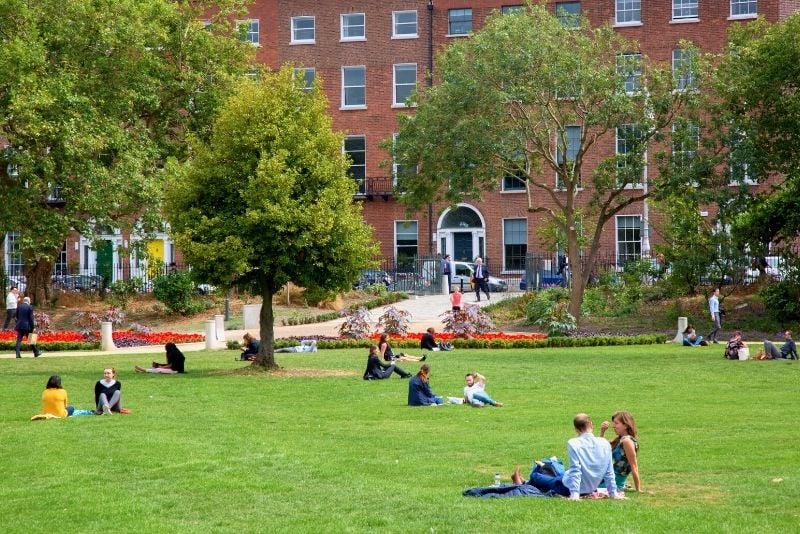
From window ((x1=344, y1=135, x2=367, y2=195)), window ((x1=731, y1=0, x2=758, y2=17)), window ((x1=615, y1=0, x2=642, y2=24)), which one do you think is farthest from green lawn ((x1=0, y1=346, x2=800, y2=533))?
window ((x1=344, y1=135, x2=367, y2=195))

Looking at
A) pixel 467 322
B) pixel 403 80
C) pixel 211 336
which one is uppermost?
pixel 403 80

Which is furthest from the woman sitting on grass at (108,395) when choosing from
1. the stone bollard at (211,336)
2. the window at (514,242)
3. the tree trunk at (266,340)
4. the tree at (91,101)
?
the window at (514,242)

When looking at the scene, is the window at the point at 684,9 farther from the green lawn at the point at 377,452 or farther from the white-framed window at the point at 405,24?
the green lawn at the point at 377,452

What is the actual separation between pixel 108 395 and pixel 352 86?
4809 cm

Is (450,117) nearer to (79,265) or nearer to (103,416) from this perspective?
(103,416)

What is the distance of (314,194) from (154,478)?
14.1 meters

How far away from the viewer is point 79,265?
70000 mm

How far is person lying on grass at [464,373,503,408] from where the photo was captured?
23750 millimetres

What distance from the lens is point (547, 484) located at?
14.7m

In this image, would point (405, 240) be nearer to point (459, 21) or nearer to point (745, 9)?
point (459, 21)

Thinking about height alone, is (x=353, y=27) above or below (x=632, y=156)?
above

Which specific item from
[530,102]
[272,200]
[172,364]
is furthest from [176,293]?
[272,200]

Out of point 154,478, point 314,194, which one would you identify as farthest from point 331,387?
point 154,478

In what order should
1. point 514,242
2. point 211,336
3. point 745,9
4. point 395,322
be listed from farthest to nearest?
1. point 514,242
2. point 745,9
3. point 395,322
4. point 211,336
